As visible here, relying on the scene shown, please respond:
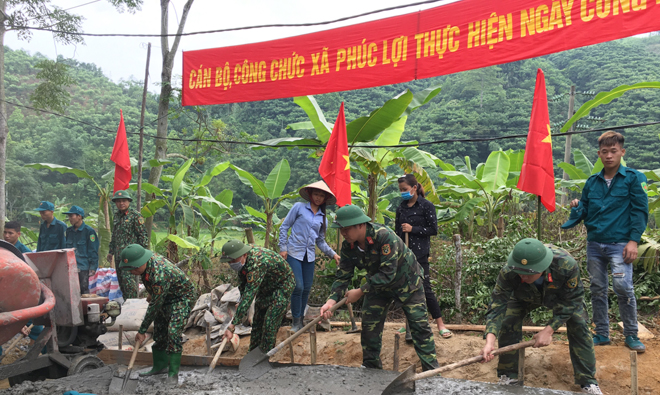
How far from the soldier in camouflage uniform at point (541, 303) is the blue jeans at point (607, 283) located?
2.08 ft

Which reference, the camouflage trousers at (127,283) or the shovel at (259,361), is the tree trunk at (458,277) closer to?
the shovel at (259,361)

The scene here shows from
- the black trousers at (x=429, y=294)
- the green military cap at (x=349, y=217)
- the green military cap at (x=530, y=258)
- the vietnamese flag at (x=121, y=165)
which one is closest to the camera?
the green military cap at (x=530, y=258)

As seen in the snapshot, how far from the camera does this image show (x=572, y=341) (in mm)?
3609

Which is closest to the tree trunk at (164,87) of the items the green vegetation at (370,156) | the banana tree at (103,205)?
the green vegetation at (370,156)

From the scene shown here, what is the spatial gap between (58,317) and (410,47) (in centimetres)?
485

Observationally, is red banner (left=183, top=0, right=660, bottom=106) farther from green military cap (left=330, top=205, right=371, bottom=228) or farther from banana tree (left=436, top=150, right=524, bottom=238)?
green military cap (left=330, top=205, right=371, bottom=228)

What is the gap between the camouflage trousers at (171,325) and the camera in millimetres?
4141

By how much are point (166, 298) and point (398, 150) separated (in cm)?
402

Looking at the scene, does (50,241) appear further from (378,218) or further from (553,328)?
(553,328)

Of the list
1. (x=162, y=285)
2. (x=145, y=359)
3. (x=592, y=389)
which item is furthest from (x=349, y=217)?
(x=145, y=359)

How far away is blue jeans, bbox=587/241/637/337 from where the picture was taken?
12.9ft

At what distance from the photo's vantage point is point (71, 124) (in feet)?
115

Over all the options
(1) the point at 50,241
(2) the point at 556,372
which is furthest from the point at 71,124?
(2) the point at 556,372

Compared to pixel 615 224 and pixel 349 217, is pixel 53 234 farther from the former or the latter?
pixel 615 224
